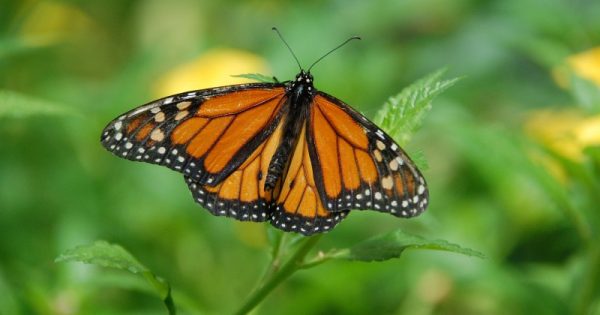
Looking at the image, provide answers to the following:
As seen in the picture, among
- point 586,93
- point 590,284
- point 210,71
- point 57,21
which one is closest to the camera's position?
point 590,284

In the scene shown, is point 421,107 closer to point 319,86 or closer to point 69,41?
point 319,86

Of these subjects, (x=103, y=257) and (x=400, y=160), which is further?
(x=400, y=160)

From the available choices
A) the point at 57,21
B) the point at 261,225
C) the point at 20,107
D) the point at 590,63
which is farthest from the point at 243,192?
the point at 57,21

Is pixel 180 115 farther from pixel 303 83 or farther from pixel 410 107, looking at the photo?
pixel 410 107

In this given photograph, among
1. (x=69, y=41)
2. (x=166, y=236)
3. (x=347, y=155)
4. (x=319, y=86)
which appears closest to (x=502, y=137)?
(x=347, y=155)

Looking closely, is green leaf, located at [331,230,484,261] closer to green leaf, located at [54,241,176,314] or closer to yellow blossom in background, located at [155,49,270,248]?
green leaf, located at [54,241,176,314]

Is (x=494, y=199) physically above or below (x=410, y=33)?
below

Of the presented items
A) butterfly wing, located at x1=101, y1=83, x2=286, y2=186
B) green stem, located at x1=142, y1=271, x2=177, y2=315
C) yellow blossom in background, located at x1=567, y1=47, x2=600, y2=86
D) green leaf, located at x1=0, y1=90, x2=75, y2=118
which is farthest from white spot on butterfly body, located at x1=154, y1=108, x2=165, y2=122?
yellow blossom in background, located at x1=567, y1=47, x2=600, y2=86
